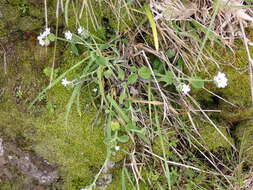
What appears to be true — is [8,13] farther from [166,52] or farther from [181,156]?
[181,156]

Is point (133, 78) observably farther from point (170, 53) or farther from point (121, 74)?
point (170, 53)

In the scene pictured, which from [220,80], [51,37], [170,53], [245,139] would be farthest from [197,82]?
[51,37]

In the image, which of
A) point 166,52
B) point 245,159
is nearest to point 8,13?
point 166,52

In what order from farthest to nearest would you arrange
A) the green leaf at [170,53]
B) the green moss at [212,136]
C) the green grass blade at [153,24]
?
the green moss at [212,136]
the green leaf at [170,53]
the green grass blade at [153,24]

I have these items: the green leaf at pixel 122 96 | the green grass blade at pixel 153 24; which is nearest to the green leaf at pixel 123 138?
the green leaf at pixel 122 96

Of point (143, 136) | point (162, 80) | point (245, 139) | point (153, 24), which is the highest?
point (153, 24)

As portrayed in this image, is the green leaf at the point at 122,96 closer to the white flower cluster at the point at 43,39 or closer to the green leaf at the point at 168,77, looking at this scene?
the green leaf at the point at 168,77

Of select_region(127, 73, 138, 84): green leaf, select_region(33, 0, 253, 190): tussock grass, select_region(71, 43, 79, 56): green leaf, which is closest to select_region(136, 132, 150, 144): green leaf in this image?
select_region(33, 0, 253, 190): tussock grass

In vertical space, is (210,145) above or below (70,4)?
below

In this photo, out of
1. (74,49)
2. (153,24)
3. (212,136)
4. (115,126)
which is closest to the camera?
(153,24)
